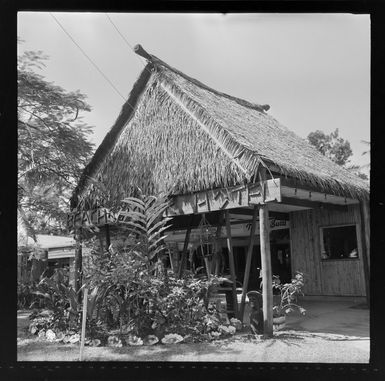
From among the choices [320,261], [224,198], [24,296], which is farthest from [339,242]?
[24,296]

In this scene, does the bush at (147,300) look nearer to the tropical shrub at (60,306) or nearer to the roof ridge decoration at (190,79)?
the tropical shrub at (60,306)

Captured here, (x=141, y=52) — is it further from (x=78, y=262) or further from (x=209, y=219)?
(x=78, y=262)

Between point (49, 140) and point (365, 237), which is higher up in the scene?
point (49, 140)

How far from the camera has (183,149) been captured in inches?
297

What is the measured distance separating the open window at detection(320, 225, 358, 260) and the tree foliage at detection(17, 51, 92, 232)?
5591 mm

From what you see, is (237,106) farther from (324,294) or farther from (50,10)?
(50,10)

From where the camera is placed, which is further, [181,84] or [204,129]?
[181,84]

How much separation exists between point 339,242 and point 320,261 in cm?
61

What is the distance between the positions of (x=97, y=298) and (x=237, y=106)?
5.47 m

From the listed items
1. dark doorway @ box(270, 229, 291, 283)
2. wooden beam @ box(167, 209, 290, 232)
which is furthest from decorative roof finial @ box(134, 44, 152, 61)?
dark doorway @ box(270, 229, 291, 283)
